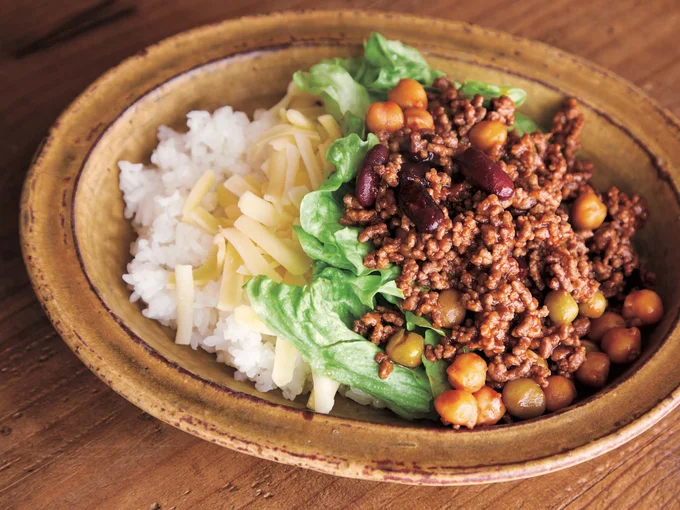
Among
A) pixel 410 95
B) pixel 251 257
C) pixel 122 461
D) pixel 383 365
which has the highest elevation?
pixel 410 95

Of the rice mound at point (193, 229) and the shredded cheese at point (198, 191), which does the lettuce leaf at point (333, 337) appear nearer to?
the rice mound at point (193, 229)

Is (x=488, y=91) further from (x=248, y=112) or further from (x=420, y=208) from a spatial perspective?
(x=248, y=112)

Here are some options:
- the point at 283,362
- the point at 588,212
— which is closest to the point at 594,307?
the point at 588,212

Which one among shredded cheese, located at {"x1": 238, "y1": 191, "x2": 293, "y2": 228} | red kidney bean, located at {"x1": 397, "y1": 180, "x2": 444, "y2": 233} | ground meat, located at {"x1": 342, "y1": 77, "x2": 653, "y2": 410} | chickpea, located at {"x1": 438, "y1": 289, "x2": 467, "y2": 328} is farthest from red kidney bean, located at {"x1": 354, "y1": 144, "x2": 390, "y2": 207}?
chickpea, located at {"x1": 438, "y1": 289, "x2": 467, "y2": 328}

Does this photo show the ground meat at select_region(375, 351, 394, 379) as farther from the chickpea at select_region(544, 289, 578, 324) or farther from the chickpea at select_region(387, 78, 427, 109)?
the chickpea at select_region(387, 78, 427, 109)

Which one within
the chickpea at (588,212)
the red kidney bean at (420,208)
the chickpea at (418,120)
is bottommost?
the chickpea at (588,212)

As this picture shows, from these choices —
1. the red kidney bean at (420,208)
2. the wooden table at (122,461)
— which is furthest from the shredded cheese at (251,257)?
the wooden table at (122,461)

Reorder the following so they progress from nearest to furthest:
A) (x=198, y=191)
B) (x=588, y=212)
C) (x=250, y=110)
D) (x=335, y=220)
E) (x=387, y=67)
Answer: (x=335, y=220), (x=588, y=212), (x=198, y=191), (x=387, y=67), (x=250, y=110)
